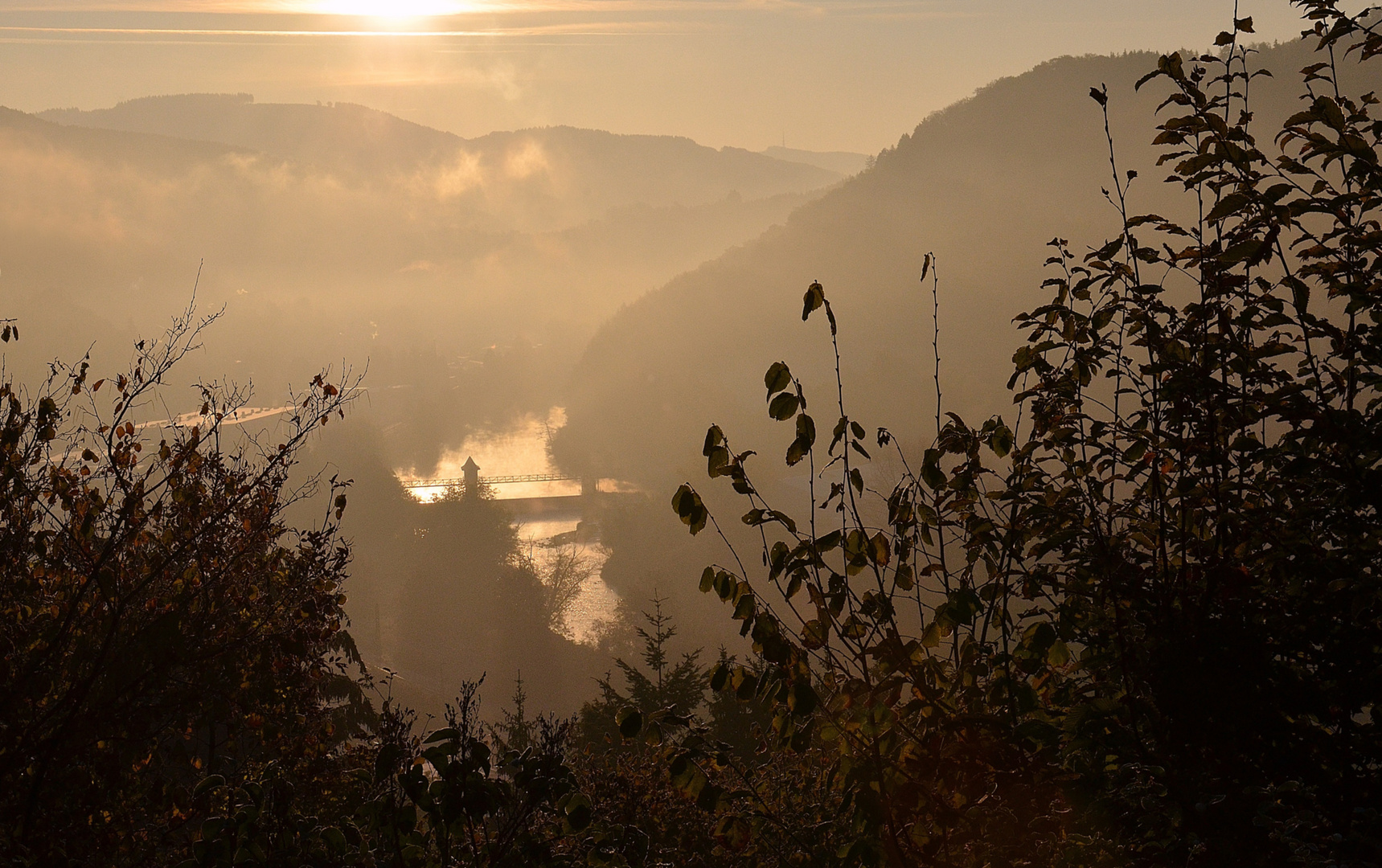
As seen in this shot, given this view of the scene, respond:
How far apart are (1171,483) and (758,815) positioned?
1.96m

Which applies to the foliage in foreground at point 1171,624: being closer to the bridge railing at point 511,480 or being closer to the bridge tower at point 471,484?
the bridge tower at point 471,484

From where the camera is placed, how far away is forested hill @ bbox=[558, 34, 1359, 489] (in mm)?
84250

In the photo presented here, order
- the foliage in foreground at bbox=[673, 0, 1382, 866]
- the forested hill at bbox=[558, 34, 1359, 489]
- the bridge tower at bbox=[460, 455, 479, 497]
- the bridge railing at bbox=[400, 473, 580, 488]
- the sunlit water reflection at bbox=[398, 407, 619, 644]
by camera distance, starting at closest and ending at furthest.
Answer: the foliage in foreground at bbox=[673, 0, 1382, 866] < the sunlit water reflection at bbox=[398, 407, 619, 644] < the bridge tower at bbox=[460, 455, 479, 497] < the bridge railing at bbox=[400, 473, 580, 488] < the forested hill at bbox=[558, 34, 1359, 489]

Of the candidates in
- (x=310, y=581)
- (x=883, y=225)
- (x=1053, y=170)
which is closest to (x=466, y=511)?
(x=310, y=581)

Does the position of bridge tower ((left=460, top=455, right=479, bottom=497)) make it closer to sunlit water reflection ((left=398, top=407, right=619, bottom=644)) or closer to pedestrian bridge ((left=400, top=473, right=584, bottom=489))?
sunlit water reflection ((left=398, top=407, right=619, bottom=644))

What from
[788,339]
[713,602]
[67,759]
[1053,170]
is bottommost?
[713,602]

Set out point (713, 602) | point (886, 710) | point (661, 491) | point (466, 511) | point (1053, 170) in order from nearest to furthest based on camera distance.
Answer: point (886, 710)
point (713, 602)
point (466, 511)
point (661, 491)
point (1053, 170)

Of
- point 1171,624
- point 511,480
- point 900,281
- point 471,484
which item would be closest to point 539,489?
point 511,480

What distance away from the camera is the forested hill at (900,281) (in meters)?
84.2

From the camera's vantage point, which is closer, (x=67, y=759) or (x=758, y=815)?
(x=758, y=815)

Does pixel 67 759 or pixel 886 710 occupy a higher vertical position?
pixel 886 710

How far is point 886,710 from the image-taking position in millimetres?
2461

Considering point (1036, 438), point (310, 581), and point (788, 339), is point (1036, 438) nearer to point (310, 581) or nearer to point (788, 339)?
point (310, 581)

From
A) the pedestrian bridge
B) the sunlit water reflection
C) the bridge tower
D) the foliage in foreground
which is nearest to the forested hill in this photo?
the pedestrian bridge
